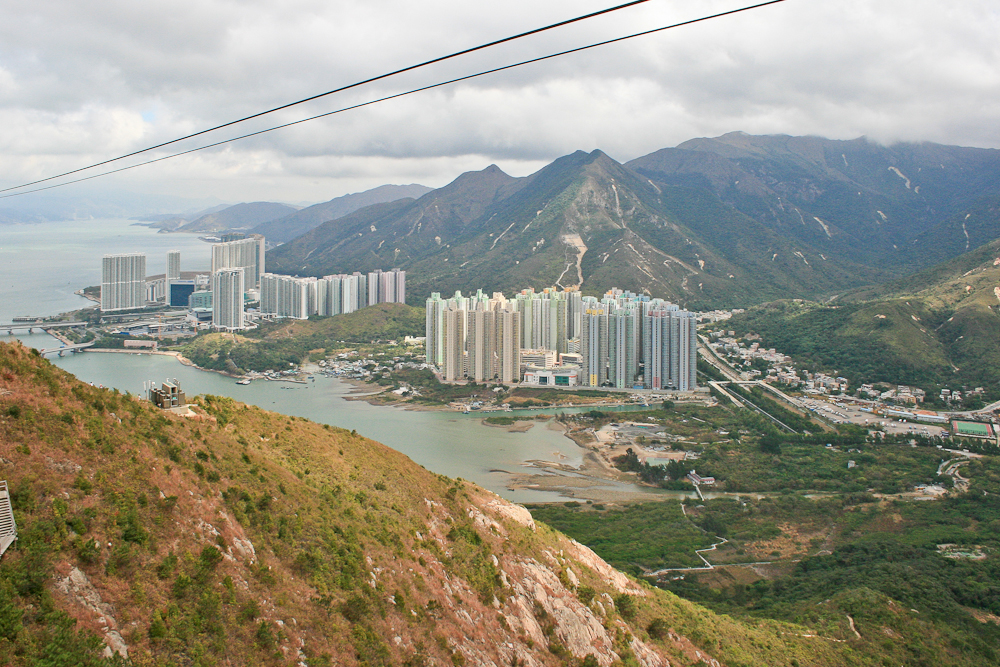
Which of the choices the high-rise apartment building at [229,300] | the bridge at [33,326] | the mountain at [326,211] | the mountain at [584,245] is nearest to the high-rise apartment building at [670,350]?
the mountain at [584,245]

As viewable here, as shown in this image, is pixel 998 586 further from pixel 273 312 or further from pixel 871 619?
pixel 273 312


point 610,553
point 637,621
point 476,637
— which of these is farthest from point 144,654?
point 610,553

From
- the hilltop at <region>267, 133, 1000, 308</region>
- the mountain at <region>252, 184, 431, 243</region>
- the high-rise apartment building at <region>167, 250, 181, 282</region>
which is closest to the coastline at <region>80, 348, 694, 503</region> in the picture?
the hilltop at <region>267, 133, 1000, 308</region>

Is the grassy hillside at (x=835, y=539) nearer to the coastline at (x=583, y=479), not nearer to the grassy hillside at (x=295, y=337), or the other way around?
the coastline at (x=583, y=479)

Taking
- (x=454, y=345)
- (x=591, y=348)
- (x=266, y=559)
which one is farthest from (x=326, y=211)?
(x=266, y=559)

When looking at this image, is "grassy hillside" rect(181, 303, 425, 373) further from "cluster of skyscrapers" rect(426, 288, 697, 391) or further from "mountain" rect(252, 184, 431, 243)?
"mountain" rect(252, 184, 431, 243)

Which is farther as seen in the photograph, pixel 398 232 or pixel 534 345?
pixel 398 232
